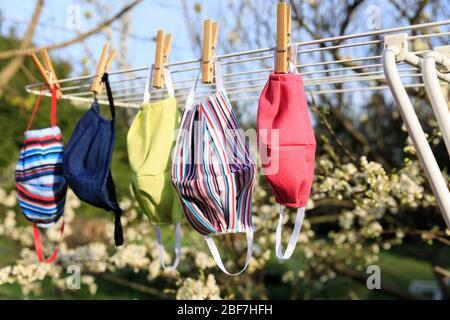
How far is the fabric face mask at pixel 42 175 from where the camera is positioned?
1893 millimetres

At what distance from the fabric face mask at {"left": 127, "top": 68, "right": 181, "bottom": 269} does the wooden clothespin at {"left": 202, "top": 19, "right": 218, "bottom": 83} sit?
5.9 inches

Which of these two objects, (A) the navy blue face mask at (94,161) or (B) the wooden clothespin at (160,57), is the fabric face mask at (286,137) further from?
(A) the navy blue face mask at (94,161)

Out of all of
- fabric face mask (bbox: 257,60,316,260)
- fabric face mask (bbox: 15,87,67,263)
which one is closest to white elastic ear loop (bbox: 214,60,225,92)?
fabric face mask (bbox: 257,60,316,260)

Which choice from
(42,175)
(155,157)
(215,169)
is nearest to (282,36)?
(215,169)

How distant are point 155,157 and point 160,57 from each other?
12.2 inches

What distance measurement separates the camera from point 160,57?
167 cm

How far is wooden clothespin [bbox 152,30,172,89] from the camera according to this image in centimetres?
167

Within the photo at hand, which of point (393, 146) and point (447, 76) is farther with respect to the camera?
point (393, 146)

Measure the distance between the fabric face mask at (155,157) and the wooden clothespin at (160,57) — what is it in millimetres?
20

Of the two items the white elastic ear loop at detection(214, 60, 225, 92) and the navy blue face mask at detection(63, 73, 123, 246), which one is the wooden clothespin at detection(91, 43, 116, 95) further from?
the white elastic ear loop at detection(214, 60, 225, 92)
